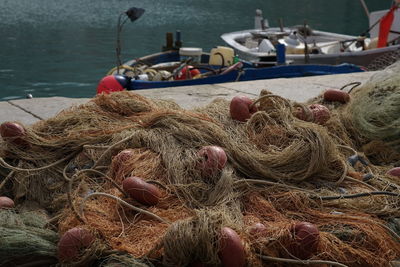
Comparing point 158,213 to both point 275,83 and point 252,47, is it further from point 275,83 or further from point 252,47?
point 252,47

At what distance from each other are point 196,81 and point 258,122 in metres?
6.90

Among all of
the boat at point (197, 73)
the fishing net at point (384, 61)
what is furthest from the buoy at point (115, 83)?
the fishing net at point (384, 61)

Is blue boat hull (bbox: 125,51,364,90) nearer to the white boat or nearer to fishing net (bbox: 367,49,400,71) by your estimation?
fishing net (bbox: 367,49,400,71)

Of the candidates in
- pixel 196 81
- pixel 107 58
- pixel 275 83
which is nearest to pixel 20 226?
pixel 275 83

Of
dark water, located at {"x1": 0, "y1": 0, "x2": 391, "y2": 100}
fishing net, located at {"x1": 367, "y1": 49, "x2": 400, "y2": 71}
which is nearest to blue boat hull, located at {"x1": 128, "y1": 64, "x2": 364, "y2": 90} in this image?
fishing net, located at {"x1": 367, "y1": 49, "x2": 400, "y2": 71}

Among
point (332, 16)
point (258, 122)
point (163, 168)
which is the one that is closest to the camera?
point (163, 168)

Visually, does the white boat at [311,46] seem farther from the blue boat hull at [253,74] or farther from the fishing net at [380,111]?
the fishing net at [380,111]

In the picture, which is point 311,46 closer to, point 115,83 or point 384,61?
point 384,61

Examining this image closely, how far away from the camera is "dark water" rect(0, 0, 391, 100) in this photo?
66.9 feet

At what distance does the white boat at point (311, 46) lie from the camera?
52.3 feet

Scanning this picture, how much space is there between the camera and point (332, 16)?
45688mm

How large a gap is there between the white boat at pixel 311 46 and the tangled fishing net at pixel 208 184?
31.8ft

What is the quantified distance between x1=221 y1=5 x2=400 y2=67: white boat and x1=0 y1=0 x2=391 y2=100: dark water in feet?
17.2

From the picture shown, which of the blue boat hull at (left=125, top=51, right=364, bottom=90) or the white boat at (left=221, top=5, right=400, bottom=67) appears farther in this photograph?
the white boat at (left=221, top=5, right=400, bottom=67)
